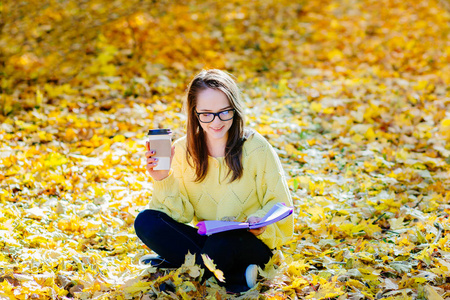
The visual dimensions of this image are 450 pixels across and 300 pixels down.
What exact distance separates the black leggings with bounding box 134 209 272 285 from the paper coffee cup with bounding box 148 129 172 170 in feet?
0.86

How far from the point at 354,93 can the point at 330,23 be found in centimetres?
239

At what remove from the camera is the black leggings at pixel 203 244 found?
6.65ft

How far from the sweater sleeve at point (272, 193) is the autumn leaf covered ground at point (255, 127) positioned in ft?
0.49

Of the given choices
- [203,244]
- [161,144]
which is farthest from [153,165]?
[203,244]

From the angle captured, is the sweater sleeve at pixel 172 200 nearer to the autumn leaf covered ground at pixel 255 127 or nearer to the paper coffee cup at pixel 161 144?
the paper coffee cup at pixel 161 144

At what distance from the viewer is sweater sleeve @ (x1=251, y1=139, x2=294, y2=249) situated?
2.13m

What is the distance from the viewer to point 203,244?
2193 mm

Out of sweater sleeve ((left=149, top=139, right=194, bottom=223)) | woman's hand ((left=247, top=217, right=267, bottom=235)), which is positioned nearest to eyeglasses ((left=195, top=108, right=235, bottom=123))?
sweater sleeve ((left=149, top=139, right=194, bottom=223))

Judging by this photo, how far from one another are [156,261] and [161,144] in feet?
2.00

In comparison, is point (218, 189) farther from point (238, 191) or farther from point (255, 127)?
point (255, 127)

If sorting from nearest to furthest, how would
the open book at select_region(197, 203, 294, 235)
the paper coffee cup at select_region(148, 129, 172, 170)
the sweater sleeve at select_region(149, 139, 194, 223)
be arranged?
the open book at select_region(197, 203, 294, 235)
the paper coffee cup at select_region(148, 129, 172, 170)
the sweater sleeve at select_region(149, 139, 194, 223)

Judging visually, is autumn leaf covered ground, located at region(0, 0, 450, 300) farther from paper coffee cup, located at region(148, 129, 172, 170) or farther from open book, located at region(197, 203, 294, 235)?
paper coffee cup, located at region(148, 129, 172, 170)

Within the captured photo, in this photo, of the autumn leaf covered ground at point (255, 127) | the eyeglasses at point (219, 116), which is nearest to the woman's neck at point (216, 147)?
the eyeglasses at point (219, 116)

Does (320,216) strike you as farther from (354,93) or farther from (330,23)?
(330,23)
